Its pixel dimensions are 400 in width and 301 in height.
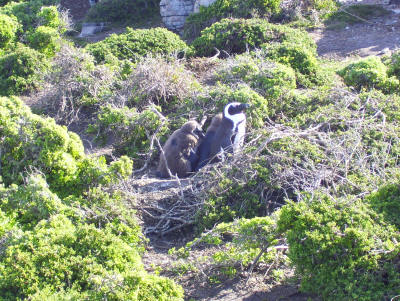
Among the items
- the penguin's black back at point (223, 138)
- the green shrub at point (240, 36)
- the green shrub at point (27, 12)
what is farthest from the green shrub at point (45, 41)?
the penguin's black back at point (223, 138)

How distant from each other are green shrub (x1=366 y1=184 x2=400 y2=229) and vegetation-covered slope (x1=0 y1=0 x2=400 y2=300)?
0.5 inches

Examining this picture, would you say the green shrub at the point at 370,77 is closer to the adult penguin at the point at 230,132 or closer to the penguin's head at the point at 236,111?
the penguin's head at the point at 236,111

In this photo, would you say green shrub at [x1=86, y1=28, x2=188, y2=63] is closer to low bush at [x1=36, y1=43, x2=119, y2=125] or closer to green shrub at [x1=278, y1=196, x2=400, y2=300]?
low bush at [x1=36, y1=43, x2=119, y2=125]

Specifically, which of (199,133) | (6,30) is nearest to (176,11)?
(6,30)

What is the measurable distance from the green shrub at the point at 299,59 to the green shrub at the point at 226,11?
2.89 m

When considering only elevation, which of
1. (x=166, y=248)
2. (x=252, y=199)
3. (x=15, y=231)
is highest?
(x=15, y=231)

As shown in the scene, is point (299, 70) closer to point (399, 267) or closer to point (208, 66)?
point (208, 66)

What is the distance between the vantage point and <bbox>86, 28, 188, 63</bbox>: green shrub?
39.8 feet

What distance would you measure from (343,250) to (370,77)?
5.70 metres

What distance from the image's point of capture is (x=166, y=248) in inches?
264

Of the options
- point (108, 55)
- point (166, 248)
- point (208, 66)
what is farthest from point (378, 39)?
point (166, 248)

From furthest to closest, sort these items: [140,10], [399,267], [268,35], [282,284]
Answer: [140,10], [268,35], [282,284], [399,267]

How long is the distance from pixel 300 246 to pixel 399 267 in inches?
33.5

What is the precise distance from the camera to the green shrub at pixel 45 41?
42.3 feet
